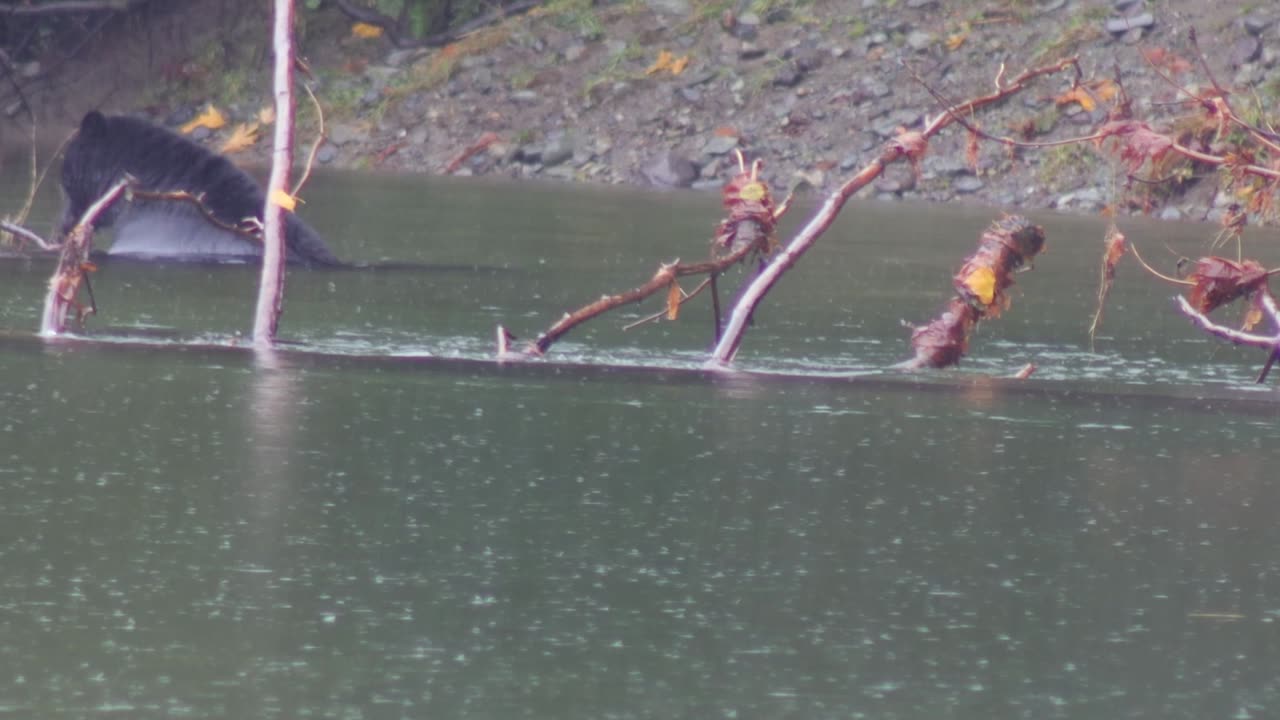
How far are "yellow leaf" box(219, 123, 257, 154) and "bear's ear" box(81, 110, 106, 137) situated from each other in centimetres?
1478

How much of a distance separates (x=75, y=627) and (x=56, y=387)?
3.56m

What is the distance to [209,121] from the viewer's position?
97.1 ft

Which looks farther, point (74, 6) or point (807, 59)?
point (74, 6)

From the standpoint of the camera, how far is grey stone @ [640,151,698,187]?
24.2 meters

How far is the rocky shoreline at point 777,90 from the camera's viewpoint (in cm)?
2300

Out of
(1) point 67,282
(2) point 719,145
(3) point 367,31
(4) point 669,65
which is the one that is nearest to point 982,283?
(1) point 67,282

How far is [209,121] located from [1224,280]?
21.7 meters

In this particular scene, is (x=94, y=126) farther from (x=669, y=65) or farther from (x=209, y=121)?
(x=209, y=121)

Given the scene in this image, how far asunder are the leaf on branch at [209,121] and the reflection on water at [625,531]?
19269 millimetres

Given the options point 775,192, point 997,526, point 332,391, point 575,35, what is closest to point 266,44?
point 575,35

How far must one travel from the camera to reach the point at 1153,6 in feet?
81.3

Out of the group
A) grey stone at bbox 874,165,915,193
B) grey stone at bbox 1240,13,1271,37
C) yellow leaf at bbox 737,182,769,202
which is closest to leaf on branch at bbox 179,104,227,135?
grey stone at bbox 874,165,915,193

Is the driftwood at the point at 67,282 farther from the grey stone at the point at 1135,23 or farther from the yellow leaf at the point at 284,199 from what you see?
the grey stone at the point at 1135,23

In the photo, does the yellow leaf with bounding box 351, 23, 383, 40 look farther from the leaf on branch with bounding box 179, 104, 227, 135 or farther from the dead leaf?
the dead leaf
